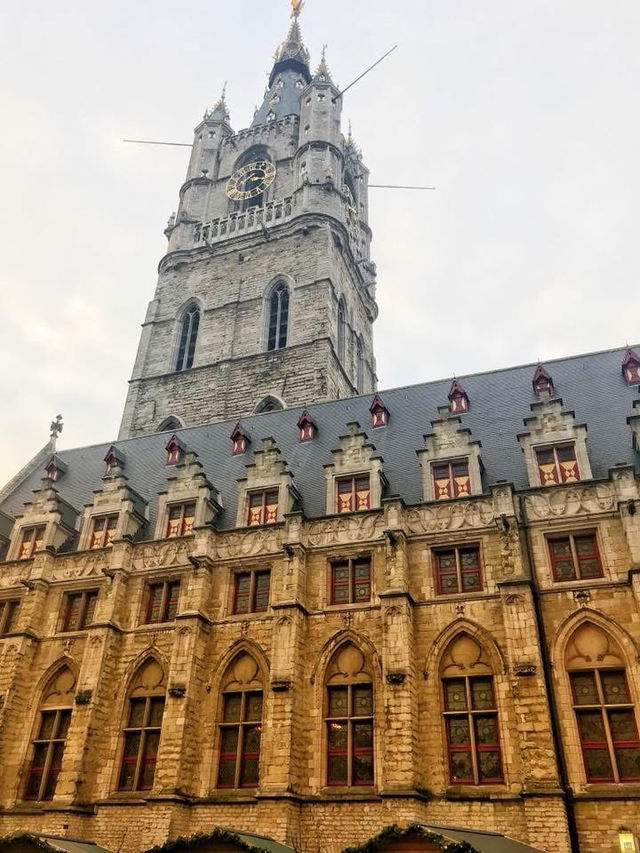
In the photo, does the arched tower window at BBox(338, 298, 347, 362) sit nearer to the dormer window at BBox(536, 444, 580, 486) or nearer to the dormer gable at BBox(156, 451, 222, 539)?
the dormer gable at BBox(156, 451, 222, 539)

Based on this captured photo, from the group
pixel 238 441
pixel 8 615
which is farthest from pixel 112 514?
pixel 238 441

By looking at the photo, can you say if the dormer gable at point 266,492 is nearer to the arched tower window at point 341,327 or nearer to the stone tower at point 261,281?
the stone tower at point 261,281

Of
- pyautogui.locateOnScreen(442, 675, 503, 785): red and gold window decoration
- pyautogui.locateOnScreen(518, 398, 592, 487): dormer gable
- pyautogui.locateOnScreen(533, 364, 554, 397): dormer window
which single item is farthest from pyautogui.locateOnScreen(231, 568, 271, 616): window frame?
pyautogui.locateOnScreen(533, 364, 554, 397): dormer window

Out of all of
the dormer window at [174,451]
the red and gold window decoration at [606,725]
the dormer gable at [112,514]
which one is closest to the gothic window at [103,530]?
the dormer gable at [112,514]

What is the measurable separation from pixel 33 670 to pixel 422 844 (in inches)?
539

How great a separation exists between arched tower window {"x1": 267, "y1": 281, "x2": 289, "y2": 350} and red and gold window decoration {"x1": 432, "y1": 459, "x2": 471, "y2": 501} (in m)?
22.3

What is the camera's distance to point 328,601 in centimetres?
2028

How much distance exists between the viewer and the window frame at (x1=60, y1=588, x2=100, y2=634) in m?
22.7

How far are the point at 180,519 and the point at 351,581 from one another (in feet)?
22.1

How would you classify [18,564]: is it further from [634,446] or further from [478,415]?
[634,446]

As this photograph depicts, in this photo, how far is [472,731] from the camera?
17.3 m

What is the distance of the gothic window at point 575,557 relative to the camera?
18.6 metres

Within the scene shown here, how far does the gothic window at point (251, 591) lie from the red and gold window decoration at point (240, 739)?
2413 mm

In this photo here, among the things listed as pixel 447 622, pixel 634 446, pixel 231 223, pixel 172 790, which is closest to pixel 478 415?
pixel 634 446
